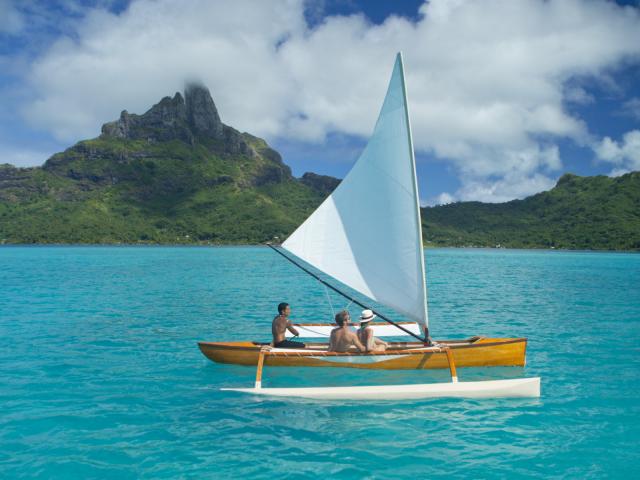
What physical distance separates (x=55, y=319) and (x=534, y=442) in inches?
958

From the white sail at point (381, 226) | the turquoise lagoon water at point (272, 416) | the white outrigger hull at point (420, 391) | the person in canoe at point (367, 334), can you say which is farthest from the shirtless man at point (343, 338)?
the turquoise lagoon water at point (272, 416)

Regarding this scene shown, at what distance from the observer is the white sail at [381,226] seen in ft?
42.6

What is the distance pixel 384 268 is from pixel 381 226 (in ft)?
4.10

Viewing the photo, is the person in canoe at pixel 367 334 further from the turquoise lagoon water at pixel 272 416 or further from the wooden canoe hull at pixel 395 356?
the turquoise lagoon water at pixel 272 416

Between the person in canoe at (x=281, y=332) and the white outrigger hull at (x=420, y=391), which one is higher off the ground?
the person in canoe at (x=281, y=332)

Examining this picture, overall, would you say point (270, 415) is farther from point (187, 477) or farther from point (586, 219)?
point (586, 219)

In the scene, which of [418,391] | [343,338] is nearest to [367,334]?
[343,338]

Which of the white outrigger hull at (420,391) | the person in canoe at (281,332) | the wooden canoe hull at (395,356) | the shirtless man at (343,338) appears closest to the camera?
the white outrigger hull at (420,391)

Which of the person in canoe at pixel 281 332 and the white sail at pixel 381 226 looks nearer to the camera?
the white sail at pixel 381 226

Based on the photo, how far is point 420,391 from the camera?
12508mm

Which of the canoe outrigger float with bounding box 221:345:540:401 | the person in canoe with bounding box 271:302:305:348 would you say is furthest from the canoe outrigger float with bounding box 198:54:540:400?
the person in canoe with bounding box 271:302:305:348

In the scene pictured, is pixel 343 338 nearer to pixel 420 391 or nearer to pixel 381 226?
pixel 420 391

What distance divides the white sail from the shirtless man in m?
1.11

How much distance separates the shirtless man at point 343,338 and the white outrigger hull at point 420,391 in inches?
55.3
